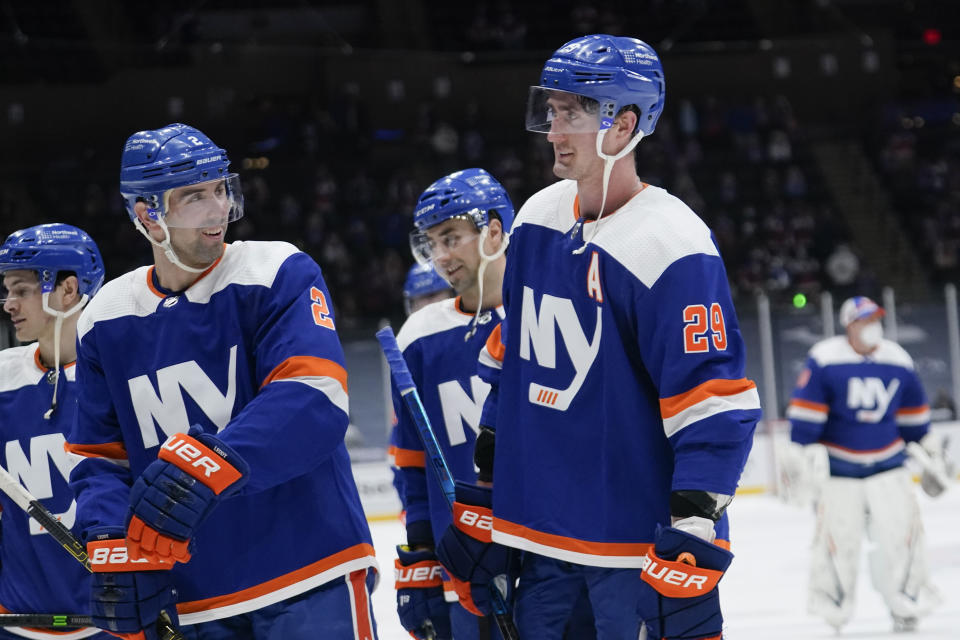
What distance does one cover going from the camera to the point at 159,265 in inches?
91.7

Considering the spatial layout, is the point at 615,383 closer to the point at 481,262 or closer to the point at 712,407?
the point at 712,407

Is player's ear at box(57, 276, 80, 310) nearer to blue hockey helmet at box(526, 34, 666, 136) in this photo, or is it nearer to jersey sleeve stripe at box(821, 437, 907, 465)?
blue hockey helmet at box(526, 34, 666, 136)

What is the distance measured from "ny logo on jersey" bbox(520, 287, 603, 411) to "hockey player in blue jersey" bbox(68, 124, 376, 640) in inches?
13.3

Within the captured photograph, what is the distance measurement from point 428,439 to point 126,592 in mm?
799

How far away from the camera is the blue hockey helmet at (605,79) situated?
2.26 m

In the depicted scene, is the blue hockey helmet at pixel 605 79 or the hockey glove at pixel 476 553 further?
the hockey glove at pixel 476 553

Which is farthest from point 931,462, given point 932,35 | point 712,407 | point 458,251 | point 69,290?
point 932,35

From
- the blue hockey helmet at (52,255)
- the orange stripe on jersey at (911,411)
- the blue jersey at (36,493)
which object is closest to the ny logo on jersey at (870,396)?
the orange stripe on jersey at (911,411)

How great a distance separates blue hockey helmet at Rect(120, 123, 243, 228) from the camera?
2.29 meters

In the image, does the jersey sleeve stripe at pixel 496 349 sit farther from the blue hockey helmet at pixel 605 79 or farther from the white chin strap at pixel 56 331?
the white chin strap at pixel 56 331

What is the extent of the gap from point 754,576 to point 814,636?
1274mm

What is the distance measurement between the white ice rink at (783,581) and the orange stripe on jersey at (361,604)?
3.38 m

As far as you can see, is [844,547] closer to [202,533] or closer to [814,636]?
[814,636]

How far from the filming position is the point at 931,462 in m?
6.48
